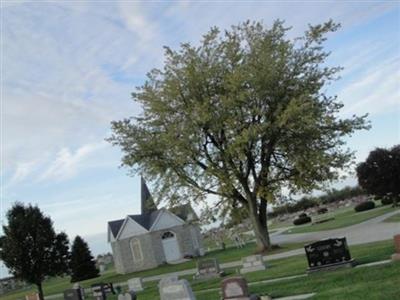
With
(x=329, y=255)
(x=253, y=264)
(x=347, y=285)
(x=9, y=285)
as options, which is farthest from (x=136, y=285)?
(x=9, y=285)

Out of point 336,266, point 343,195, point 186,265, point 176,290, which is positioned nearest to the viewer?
point 176,290

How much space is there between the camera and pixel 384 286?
1186cm

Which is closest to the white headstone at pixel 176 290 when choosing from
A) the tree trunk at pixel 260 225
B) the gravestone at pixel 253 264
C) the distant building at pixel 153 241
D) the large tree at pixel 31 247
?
the gravestone at pixel 253 264

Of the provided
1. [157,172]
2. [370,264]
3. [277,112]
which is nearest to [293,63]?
[277,112]

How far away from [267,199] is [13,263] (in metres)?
15.1

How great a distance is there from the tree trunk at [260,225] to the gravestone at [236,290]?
67.8 ft

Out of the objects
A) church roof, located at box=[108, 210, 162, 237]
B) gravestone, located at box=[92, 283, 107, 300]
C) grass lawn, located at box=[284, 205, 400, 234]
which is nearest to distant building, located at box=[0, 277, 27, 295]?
church roof, located at box=[108, 210, 162, 237]

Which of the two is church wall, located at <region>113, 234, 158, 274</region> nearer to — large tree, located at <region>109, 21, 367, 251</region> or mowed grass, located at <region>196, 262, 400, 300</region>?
large tree, located at <region>109, 21, 367, 251</region>

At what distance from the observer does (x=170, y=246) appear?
4878cm

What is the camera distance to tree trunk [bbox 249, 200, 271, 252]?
34.0m

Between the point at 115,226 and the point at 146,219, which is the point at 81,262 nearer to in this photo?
the point at 115,226

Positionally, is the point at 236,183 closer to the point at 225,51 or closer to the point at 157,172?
the point at 157,172

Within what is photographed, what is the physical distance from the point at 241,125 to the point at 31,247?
547 inches

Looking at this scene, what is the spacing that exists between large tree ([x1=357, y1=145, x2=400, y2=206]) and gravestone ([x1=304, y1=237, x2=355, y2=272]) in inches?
732
